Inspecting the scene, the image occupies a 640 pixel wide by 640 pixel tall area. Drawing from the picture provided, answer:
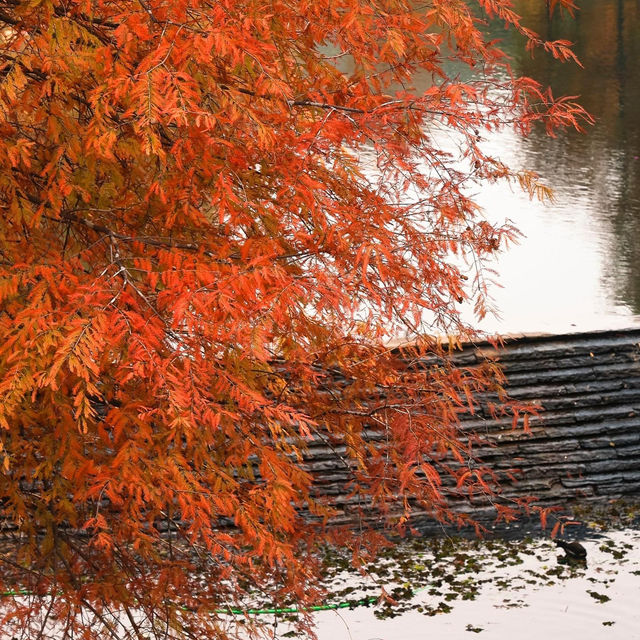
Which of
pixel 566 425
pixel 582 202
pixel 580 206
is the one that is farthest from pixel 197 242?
pixel 582 202

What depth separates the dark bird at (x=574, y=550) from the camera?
25.1ft

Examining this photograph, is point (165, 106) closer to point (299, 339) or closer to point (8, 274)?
point (8, 274)

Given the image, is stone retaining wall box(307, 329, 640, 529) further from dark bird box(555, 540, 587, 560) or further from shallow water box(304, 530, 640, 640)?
shallow water box(304, 530, 640, 640)

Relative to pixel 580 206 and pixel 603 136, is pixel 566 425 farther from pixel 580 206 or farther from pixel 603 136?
pixel 603 136

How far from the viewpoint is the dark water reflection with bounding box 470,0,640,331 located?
14164 millimetres

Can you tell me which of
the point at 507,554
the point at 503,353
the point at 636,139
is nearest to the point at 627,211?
the point at 636,139

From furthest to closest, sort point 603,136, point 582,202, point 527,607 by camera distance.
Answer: point 603,136
point 582,202
point 527,607

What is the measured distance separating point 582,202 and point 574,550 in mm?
13513

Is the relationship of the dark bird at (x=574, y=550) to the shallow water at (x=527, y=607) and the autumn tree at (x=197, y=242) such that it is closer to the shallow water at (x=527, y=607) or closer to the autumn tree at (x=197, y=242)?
the shallow water at (x=527, y=607)

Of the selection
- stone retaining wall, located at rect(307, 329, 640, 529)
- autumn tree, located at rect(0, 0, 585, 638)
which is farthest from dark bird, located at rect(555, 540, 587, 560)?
autumn tree, located at rect(0, 0, 585, 638)

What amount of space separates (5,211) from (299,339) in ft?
4.74

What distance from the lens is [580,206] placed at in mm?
19766

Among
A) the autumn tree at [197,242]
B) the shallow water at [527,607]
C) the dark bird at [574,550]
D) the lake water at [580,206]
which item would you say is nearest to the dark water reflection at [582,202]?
the lake water at [580,206]

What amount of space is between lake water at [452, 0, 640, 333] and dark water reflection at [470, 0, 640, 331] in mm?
21
